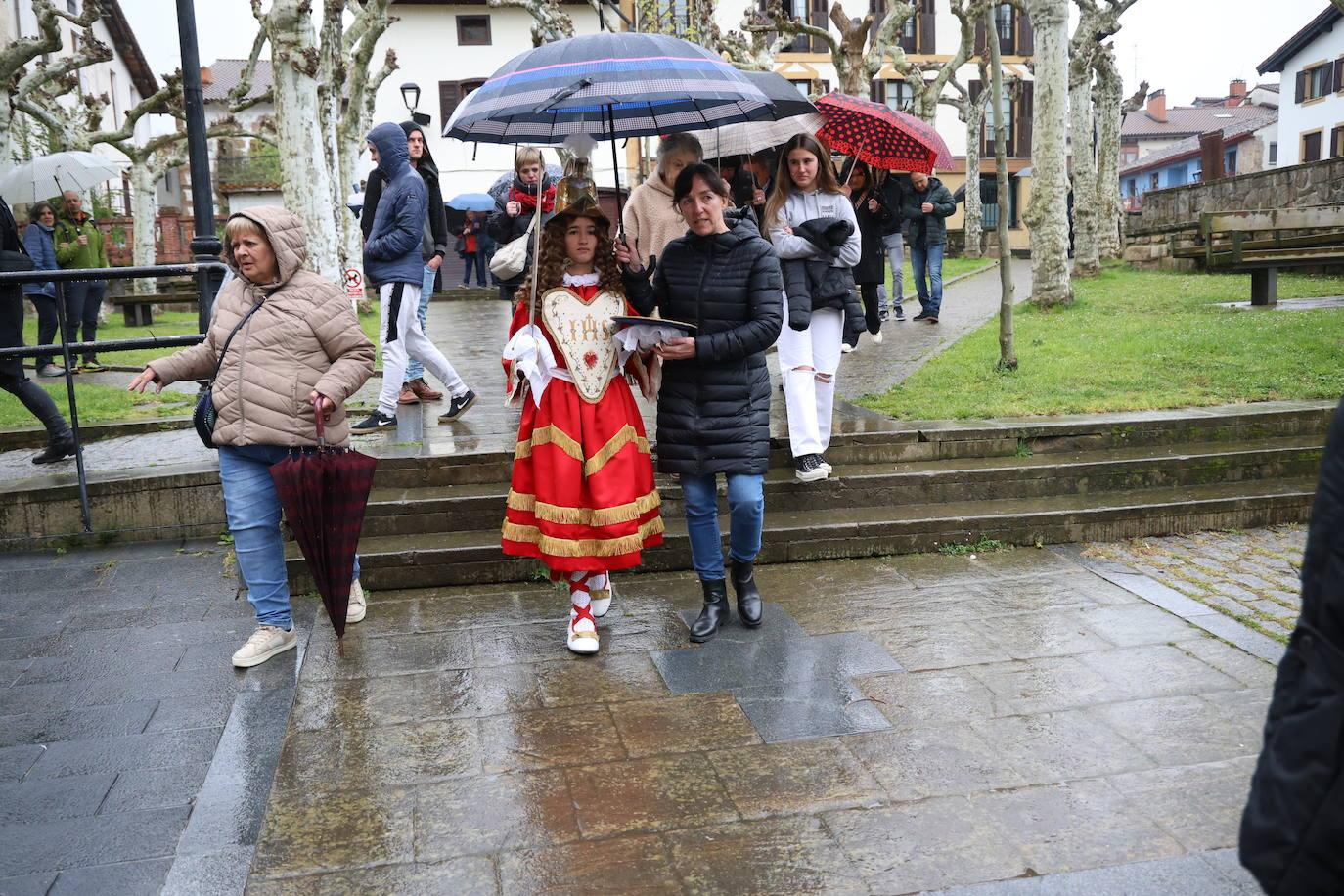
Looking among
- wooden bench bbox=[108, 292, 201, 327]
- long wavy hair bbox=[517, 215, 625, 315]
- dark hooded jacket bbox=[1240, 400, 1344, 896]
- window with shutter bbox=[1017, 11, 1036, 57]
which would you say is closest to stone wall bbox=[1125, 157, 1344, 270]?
long wavy hair bbox=[517, 215, 625, 315]

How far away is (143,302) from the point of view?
17531 mm

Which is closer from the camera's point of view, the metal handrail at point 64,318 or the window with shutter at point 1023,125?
the metal handrail at point 64,318

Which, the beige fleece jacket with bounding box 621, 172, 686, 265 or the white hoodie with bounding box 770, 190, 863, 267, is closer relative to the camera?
the beige fleece jacket with bounding box 621, 172, 686, 265

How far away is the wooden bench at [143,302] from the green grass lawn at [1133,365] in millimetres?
12295

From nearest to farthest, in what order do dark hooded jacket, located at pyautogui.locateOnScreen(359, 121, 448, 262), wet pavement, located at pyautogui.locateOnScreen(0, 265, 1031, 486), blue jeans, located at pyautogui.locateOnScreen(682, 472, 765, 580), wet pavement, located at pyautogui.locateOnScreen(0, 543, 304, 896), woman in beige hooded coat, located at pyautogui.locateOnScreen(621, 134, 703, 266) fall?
1. wet pavement, located at pyautogui.locateOnScreen(0, 543, 304, 896)
2. blue jeans, located at pyautogui.locateOnScreen(682, 472, 765, 580)
3. woman in beige hooded coat, located at pyautogui.locateOnScreen(621, 134, 703, 266)
4. wet pavement, located at pyautogui.locateOnScreen(0, 265, 1031, 486)
5. dark hooded jacket, located at pyautogui.locateOnScreen(359, 121, 448, 262)

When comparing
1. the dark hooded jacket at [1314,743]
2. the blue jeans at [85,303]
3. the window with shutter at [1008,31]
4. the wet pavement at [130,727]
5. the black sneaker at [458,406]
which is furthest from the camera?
the window with shutter at [1008,31]

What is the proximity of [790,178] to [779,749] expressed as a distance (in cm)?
356

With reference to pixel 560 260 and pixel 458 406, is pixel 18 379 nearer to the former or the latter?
pixel 458 406

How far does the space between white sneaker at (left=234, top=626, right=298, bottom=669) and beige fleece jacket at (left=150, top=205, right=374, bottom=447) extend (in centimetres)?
86

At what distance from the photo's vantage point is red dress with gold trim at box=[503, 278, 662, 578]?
4824mm

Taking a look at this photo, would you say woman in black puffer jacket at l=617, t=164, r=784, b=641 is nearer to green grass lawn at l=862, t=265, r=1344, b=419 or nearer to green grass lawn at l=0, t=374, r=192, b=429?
green grass lawn at l=862, t=265, r=1344, b=419

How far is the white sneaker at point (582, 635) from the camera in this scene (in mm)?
4875

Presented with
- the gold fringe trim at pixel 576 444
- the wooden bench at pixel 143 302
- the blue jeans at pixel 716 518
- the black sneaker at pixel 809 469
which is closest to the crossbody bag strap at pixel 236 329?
the gold fringe trim at pixel 576 444

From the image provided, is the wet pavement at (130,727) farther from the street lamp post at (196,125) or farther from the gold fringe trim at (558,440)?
the street lamp post at (196,125)
